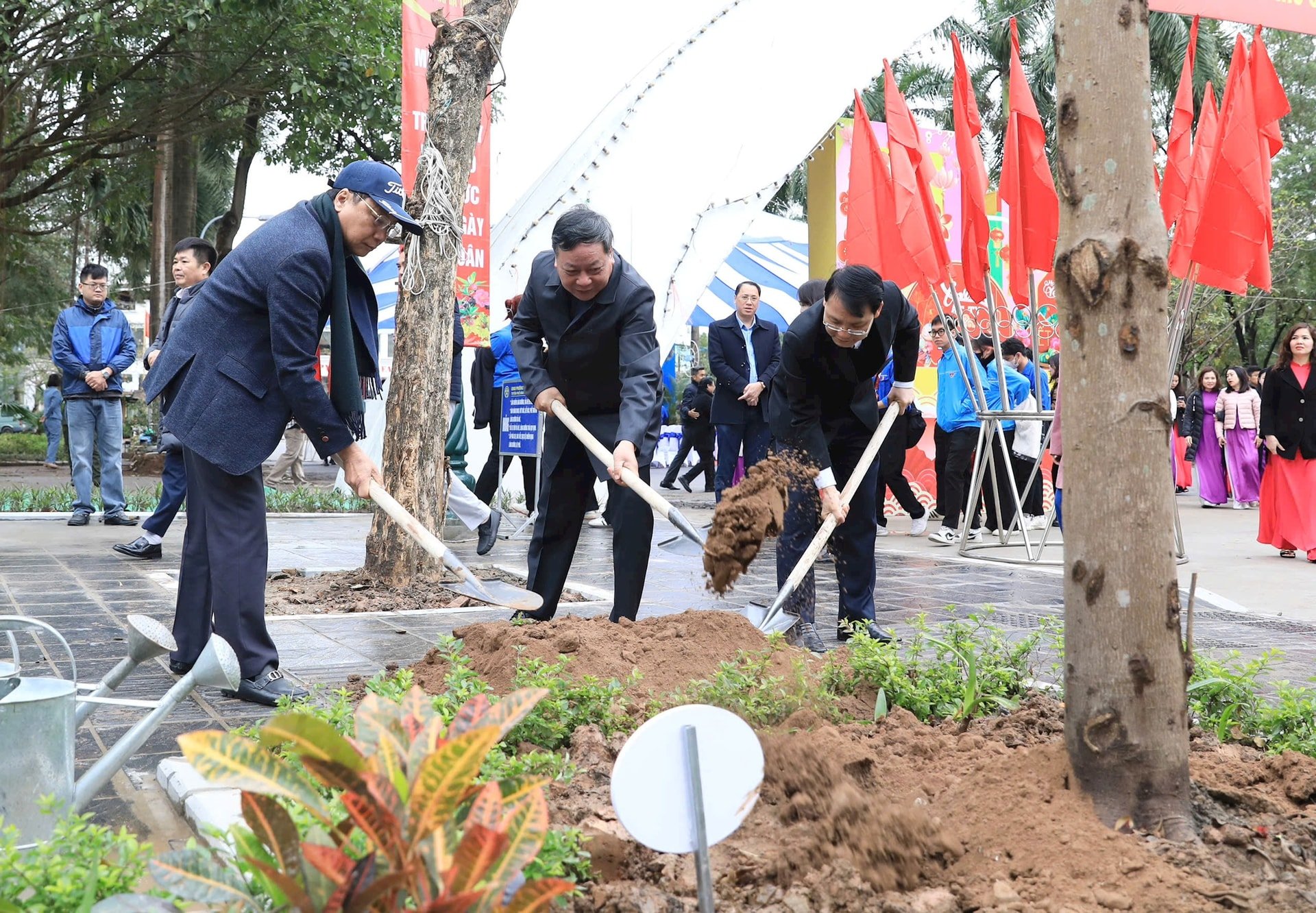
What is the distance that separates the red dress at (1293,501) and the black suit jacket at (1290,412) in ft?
0.17

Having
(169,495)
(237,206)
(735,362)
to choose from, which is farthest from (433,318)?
(237,206)

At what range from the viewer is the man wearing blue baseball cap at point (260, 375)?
399 cm

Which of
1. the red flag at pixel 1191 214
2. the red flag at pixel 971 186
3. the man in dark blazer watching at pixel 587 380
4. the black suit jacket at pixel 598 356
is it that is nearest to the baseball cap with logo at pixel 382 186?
the man in dark blazer watching at pixel 587 380

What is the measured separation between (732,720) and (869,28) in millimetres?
10941

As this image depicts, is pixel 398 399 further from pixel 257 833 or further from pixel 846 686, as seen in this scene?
pixel 257 833

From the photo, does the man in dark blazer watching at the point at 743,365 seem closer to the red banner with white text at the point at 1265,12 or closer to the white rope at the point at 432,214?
the red banner with white text at the point at 1265,12

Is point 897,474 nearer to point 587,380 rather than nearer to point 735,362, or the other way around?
point 735,362

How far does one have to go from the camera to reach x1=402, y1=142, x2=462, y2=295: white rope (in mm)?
6969

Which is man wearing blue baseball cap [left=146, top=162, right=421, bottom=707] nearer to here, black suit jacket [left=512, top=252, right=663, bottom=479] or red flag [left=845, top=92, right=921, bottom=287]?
black suit jacket [left=512, top=252, right=663, bottom=479]

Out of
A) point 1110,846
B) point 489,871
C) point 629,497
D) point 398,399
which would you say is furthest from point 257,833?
point 398,399

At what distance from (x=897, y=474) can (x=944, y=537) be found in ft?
2.52

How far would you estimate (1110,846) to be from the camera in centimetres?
237

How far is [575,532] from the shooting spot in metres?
5.12

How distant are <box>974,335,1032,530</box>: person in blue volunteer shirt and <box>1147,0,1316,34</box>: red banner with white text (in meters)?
3.20
